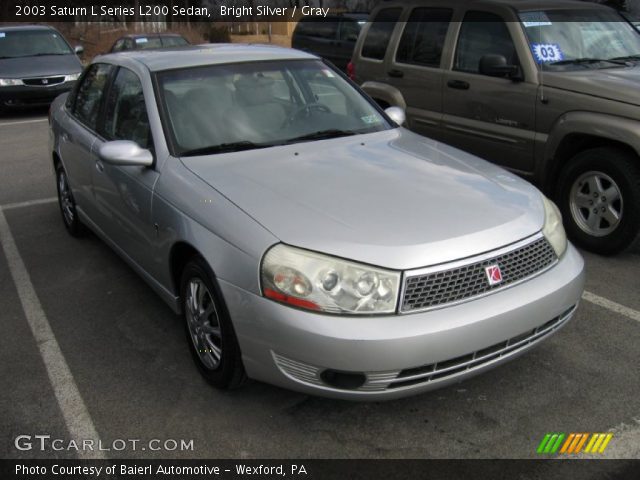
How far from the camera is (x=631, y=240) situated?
186 inches

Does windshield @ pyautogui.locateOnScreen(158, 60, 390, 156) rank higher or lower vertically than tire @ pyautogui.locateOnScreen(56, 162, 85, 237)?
higher

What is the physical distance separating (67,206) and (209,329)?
2990mm

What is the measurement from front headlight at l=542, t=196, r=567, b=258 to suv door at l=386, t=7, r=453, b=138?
286cm

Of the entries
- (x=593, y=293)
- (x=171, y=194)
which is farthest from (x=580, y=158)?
(x=171, y=194)

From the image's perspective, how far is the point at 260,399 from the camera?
321 cm

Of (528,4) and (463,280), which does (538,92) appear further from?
(463,280)

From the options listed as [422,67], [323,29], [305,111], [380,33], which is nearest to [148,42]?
[323,29]

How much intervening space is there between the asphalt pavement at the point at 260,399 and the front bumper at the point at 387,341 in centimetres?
29

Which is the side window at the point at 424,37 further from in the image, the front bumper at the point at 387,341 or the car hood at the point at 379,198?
the front bumper at the point at 387,341

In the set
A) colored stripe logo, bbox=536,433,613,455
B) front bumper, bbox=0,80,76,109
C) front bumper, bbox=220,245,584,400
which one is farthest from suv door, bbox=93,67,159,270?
front bumper, bbox=0,80,76,109

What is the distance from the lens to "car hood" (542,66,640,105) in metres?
4.67

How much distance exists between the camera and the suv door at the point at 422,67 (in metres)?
6.08

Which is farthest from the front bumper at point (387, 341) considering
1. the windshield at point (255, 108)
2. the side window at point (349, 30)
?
the side window at point (349, 30)

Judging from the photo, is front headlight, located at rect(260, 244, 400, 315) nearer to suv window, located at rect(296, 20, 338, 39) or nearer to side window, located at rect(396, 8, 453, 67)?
side window, located at rect(396, 8, 453, 67)
